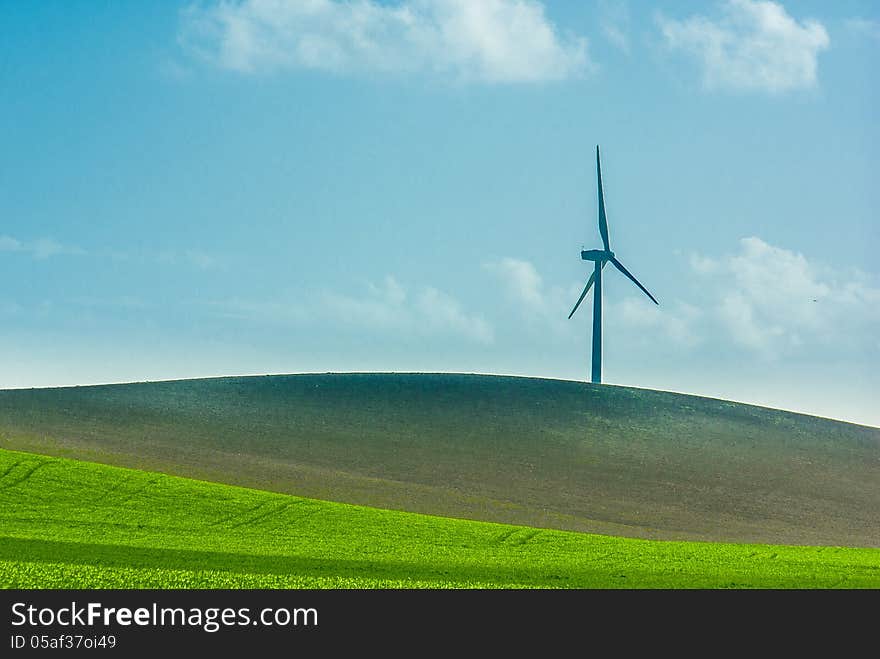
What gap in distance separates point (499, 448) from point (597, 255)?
19758 millimetres

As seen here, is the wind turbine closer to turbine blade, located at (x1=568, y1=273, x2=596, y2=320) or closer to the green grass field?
turbine blade, located at (x1=568, y1=273, x2=596, y2=320)

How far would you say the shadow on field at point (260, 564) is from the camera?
56.5 feet

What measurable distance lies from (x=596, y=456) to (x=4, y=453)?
2792 centimetres

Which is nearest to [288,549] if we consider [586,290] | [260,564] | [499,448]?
[260,564]

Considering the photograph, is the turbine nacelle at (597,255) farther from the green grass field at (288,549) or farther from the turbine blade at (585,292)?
the green grass field at (288,549)

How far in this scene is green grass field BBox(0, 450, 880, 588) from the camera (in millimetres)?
16016

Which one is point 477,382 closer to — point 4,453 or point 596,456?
point 596,456

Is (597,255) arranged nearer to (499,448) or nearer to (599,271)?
(599,271)

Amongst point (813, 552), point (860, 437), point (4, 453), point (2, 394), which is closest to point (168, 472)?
point (4, 453)

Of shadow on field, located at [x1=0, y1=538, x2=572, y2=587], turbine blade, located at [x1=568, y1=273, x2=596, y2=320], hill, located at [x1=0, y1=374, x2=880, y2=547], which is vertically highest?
turbine blade, located at [x1=568, y1=273, x2=596, y2=320]

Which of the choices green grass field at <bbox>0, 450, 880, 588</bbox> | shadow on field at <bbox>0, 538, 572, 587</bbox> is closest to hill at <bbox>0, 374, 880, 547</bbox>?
green grass field at <bbox>0, 450, 880, 588</bbox>

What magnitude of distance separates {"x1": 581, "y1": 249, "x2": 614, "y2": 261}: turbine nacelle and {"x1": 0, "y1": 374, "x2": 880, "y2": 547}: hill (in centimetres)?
932

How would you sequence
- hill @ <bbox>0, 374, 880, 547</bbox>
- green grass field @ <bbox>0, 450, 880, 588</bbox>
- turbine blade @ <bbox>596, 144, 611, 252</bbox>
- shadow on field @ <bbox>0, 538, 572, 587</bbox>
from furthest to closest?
turbine blade @ <bbox>596, 144, 611, 252</bbox> < hill @ <bbox>0, 374, 880, 547</bbox> < shadow on field @ <bbox>0, 538, 572, 587</bbox> < green grass field @ <bbox>0, 450, 880, 588</bbox>

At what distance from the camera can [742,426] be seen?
62.0m
